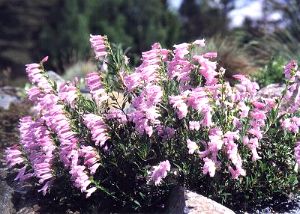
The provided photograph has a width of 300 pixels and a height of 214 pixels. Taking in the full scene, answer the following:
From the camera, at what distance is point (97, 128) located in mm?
4754

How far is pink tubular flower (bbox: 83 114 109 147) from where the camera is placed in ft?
15.5

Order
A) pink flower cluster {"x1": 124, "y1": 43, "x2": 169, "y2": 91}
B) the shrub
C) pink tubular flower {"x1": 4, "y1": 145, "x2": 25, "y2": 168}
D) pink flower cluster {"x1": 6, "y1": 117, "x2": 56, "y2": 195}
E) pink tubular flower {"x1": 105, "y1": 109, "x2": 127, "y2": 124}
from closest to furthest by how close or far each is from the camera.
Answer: pink flower cluster {"x1": 124, "y1": 43, "x2": 169, "y2": 91} < pink tubular flower {"x1": 105, "y1": 109, "x2": 127, "y2": 124} < pink flower cluster {"x1": 6, "y1": 117, "x2": 56, "y2": 195} < pink tubular flower {"x1": 4, "y1": 145, "x2": 25, "y2": 168} < the shrub

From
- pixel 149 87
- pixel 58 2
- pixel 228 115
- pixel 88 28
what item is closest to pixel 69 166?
pixel 149 87

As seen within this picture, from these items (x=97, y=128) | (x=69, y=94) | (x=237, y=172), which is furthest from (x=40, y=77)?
(x=237, y=172)

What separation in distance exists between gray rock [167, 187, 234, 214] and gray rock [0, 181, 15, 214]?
1467 millimetres

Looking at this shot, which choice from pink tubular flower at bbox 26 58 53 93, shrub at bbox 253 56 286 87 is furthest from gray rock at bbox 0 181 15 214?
shrub at bbox 253 56 286 87

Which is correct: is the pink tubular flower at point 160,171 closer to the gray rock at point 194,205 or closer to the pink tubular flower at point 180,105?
the gray rock at point 194,205

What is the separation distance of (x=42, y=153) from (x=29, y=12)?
32.8 m

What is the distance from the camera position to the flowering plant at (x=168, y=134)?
14.9 feet

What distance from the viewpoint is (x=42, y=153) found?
5145 millimetres

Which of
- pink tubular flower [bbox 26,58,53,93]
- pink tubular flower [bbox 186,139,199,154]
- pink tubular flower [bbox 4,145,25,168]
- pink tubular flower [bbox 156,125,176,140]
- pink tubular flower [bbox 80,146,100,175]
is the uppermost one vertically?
pink tubular flower [bbox 26,58,53,93]

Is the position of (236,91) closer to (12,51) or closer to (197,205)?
(197,205)

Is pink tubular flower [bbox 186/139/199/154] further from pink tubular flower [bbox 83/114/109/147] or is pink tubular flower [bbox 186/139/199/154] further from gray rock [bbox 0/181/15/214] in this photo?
gray rock [bbox 0/181/15/214]

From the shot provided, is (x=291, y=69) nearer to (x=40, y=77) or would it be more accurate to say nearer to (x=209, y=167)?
(x=209, y=167)
